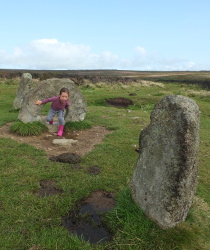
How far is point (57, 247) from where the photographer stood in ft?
14.1

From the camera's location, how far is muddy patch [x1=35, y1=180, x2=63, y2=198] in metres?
6.07

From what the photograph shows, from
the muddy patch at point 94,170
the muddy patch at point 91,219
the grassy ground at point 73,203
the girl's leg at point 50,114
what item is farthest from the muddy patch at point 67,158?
the girl's leg at point 50,114

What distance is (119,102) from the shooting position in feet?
70.7

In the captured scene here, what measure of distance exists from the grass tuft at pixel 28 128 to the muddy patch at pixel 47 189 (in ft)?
15.5

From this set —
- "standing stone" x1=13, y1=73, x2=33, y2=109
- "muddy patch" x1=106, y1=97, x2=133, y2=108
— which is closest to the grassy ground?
"standing stone" x1=13, y1=73, x2=33, y2=109

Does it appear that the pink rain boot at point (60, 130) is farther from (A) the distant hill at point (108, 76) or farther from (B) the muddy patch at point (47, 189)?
(A) the distant hill at point (108, 76)

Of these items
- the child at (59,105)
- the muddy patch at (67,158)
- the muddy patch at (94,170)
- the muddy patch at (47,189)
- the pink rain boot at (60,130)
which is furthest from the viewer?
the pink rain boot at (60,130)

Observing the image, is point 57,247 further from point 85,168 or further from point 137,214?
point 85,168

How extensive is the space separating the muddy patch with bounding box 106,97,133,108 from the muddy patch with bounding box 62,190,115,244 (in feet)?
50.4

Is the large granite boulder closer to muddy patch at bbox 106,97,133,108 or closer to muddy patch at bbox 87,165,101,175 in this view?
muddy patch at bbox 87,165,101,175

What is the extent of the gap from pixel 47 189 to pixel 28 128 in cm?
533

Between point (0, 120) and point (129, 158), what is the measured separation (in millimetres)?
Result: 8027

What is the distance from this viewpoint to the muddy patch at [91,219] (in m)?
4.76

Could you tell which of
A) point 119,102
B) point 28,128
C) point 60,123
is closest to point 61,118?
point 60,123
